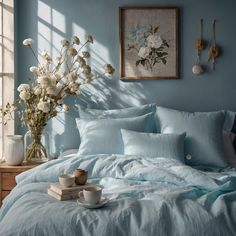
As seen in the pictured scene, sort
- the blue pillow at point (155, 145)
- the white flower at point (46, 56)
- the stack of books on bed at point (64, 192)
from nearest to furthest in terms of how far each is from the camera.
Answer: the stack of books on bed at point (64, 192) < the blue pillow at point (155, 145) < the white flower at point (46, 56)

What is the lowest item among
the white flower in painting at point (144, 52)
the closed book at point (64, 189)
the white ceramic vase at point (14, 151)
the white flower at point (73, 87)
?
the closed book at point (64, 189)

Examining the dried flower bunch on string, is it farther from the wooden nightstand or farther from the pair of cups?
the pair of cups

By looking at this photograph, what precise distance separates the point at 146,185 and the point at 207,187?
1.31 feet

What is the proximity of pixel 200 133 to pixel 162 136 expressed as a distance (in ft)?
1.26

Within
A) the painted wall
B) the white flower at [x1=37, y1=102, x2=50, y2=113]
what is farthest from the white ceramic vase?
the painted wall

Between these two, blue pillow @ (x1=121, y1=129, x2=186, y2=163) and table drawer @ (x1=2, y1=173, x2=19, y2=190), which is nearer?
blue pillow @ (x1=121, y1=129, x2=186, y2=163)

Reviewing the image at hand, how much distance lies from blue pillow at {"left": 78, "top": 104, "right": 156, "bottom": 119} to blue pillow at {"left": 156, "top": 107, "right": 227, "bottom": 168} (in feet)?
0.73

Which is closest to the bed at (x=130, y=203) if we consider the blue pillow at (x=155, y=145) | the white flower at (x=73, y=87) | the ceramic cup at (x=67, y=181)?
the ceramic cup at (x=67, y=181)

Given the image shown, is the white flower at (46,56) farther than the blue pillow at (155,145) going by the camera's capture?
Yes

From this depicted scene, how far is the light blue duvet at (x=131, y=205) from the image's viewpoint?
201cm

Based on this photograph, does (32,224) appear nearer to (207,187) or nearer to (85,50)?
(207,187)

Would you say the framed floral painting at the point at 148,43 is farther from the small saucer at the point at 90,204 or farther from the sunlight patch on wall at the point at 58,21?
the small saucer at the point at 90,204

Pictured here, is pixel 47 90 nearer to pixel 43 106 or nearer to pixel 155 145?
pixel 43 106

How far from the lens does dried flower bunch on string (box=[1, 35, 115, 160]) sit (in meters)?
3.68
